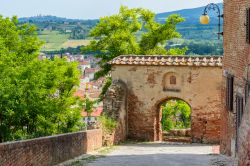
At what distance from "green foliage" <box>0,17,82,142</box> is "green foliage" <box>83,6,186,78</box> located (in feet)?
9.14

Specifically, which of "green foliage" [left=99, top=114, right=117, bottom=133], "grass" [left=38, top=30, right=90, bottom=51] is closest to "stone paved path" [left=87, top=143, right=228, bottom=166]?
"green foliage" [left=99, top=114, right=117, bottom=133]

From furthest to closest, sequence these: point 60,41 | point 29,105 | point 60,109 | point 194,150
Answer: point 60,41 < point 60,109 < point 29,105 < point 194,150

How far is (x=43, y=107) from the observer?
28.3 metres

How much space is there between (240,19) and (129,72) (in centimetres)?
1193

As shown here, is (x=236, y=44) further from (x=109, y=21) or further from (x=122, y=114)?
(x=109, y=21)

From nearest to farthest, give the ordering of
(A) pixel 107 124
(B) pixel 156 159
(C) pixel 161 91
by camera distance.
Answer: (B) pixel 156 159 < (A) pixel 107 124 < (C) pixel 161 91

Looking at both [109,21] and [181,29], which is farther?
[181,29]

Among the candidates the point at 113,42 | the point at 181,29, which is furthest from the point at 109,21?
the point at 181,29

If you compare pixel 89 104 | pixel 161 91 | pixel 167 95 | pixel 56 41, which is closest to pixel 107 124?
pixel 161 91

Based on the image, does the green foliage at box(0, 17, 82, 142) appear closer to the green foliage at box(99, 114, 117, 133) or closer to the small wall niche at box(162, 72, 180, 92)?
the green foliage at box(99, 114, 117, 133)

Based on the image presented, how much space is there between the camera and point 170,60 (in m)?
27.3

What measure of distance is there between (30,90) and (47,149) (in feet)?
40.8

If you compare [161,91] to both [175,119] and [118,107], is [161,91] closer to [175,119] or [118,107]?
[118,107]

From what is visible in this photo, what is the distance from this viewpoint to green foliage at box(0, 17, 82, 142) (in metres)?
25.6
